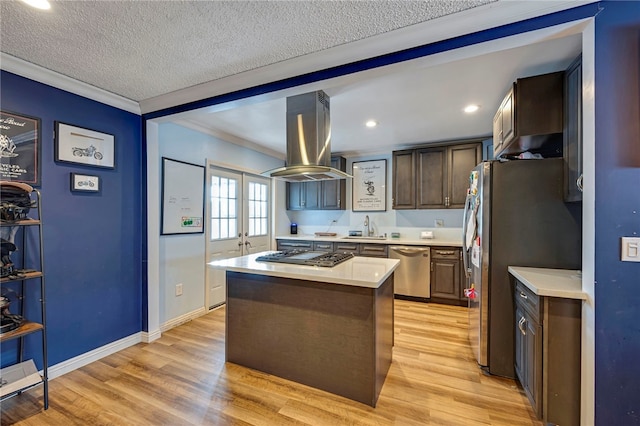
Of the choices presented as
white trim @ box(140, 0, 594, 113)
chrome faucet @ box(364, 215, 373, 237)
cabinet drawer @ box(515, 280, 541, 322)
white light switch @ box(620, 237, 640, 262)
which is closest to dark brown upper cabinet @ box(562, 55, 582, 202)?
white light switch @ box(620, 237, 640, 262)

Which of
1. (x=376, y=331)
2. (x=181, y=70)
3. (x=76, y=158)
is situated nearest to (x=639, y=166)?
(x=376, y=331)

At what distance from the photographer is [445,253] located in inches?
153

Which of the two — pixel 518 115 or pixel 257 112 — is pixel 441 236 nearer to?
pixel 518 115

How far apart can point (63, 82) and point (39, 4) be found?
98 centimetres

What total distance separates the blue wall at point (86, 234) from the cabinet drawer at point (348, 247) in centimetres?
274

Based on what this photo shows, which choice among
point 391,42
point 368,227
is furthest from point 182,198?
point 368,227

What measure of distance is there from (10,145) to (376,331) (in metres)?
2.90

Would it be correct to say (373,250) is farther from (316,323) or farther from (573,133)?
(573,133)

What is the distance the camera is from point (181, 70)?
85.8 inches

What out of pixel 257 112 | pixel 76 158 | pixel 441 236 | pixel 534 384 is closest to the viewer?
pixel 534 384

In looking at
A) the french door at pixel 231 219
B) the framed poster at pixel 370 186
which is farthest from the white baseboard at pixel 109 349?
the framed poster at pixel 370 186

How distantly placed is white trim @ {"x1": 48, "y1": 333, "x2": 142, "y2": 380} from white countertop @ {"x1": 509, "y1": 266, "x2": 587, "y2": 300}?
11.3 feet

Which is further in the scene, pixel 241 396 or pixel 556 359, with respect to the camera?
pixel 241 396

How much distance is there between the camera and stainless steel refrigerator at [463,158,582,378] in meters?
2.02
